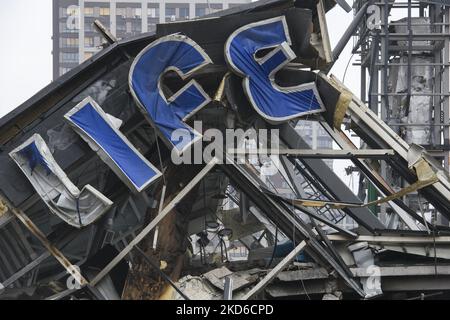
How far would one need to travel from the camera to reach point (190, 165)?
1906cm

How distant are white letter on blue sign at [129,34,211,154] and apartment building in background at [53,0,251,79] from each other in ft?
385

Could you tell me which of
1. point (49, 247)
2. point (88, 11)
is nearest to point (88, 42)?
point (88, 11)

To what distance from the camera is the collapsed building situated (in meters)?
18.0

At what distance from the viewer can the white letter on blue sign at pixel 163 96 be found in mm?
18000

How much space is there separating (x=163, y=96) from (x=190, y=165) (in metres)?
1.87

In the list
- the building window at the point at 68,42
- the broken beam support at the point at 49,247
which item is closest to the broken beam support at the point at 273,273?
the broken beam support at the point at 49,247

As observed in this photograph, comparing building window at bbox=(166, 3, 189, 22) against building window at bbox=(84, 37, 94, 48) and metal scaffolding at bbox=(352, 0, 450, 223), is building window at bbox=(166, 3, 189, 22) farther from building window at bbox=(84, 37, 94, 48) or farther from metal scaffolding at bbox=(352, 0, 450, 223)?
metal scaffolding at bbox=(352, 0, 450, 223)

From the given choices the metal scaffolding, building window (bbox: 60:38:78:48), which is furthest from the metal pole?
building window (bbox: 60:38:78:48)

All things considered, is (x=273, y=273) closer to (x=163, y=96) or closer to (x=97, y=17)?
(x=163, y=96)

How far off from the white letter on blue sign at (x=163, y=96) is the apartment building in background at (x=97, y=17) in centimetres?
11728

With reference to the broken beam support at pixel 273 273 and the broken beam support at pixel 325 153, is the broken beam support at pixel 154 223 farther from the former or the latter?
the broken beam support at pixel 273 273
